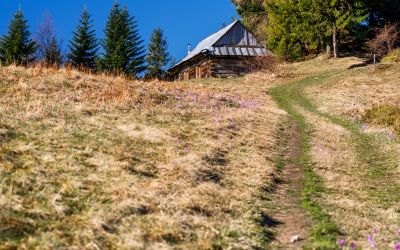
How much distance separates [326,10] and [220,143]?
40013mm

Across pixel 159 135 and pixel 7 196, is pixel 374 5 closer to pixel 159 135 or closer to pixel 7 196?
pixel 159 135

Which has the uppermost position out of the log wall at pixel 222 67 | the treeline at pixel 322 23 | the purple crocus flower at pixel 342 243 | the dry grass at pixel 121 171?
the treeline at pixel 322 23

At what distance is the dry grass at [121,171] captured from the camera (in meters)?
6.31

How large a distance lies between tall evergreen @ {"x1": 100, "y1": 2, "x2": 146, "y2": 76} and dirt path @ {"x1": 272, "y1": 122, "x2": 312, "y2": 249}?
173 feet

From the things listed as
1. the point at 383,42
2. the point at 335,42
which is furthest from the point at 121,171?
the point at 383,42

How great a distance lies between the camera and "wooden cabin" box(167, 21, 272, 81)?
4988 cm

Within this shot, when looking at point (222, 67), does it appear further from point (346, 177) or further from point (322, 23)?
point (346, 177)

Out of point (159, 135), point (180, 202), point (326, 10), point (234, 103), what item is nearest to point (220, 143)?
point (159, 135)

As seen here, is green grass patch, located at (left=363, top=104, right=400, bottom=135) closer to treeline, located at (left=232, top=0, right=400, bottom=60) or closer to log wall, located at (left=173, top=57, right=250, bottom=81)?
treeline, located at (left=232, top=0, right=400, bottom=60)

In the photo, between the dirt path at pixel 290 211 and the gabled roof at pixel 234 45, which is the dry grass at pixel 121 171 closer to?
the dirt path at pixel 290 211

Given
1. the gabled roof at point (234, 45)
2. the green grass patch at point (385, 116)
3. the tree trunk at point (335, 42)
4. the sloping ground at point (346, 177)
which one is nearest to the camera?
the sloping ground at point (346, 177)

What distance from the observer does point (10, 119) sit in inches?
441

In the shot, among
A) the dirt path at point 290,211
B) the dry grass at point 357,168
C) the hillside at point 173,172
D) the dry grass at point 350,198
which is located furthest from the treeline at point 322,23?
the dirt path at point 290,211

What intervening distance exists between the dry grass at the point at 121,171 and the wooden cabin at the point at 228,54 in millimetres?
33131
